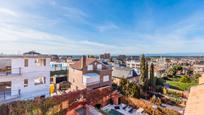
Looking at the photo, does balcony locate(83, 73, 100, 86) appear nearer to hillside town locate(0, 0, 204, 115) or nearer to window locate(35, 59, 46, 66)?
hillside town locate(0, 0, 204, 115)

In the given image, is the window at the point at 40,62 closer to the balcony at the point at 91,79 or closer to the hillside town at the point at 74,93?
the hillside town at the point at 74,93

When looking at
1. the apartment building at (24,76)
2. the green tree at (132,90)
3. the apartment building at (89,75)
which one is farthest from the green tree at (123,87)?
the apartment building at (24,76)

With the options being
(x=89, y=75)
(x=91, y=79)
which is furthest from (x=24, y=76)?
(x=91, y=79)

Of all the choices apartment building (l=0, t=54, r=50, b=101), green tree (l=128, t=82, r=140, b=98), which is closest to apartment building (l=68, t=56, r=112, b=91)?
green tree (l=128, t=82, r=140, b=98)

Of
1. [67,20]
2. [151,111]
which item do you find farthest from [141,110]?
[67,20]

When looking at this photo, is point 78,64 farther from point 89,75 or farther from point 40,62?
point 40,62

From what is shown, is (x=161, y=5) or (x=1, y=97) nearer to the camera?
(x=1, y=97)

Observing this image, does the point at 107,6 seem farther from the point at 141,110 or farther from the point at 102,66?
the point at 141,110
